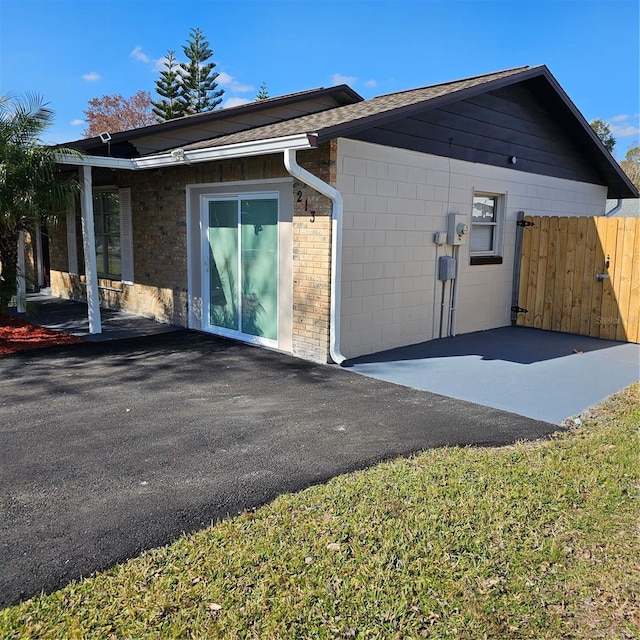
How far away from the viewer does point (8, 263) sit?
29.1 feet

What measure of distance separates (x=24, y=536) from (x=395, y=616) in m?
2.13

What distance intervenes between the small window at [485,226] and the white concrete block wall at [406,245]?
6.2 inches

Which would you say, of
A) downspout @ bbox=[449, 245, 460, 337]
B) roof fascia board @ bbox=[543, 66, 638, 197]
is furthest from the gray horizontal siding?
downspout @ bbox=[449, 245, 460, 337]

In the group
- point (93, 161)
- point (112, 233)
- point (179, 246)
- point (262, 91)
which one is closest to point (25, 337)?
point (179, 246)

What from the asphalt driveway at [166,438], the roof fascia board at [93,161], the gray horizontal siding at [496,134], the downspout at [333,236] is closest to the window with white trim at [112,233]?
the roof fascia board at [93,161]

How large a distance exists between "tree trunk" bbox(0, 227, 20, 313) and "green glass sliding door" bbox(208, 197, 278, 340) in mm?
3128

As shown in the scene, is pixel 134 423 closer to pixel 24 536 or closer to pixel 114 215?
pixel 24 536

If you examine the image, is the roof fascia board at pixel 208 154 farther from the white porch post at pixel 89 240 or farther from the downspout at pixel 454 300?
the downspout at pixel 454 300

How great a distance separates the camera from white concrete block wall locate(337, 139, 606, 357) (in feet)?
24.0

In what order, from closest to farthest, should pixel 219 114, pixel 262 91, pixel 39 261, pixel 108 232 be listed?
pixel 219 114 < pixel 108 232 < pixel 39 261 < pixel 262 91

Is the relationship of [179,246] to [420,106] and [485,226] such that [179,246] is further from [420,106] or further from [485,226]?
[485,226]

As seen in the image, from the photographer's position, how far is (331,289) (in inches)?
278

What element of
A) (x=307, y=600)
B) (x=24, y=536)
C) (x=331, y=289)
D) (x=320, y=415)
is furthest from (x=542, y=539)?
(x=331, y=289)

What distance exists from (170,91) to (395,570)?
4021 cm
